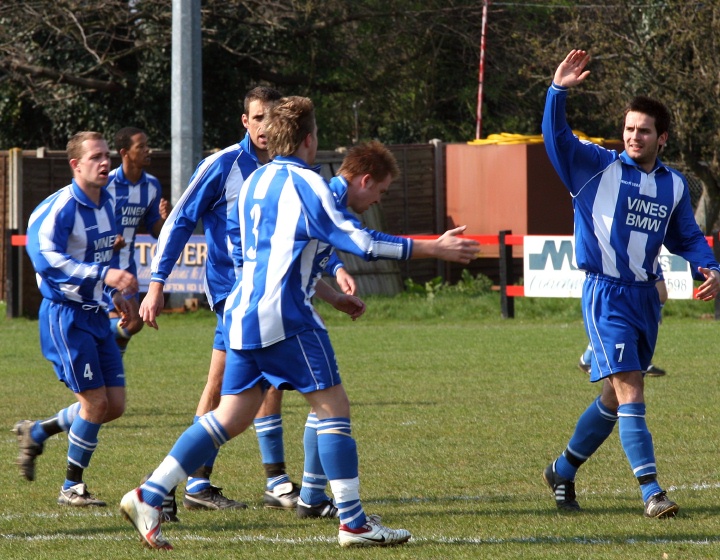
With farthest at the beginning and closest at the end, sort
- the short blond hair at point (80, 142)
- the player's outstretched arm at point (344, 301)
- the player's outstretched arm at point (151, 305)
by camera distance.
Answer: the short blond hair at point (80, 142), the player's outstretched arm at point (344, 301), the player's outstretched arm at point (151, 305)

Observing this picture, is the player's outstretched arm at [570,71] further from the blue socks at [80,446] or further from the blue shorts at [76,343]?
the blue socks at [80,446]

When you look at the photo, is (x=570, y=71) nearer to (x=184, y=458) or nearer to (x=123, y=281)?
(x=123, y=281)

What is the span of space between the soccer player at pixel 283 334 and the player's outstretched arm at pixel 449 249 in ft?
0.44

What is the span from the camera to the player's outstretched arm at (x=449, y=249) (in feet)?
15.3

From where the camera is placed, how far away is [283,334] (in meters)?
4.95

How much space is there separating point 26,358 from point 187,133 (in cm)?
511

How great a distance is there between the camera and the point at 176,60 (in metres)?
16.9

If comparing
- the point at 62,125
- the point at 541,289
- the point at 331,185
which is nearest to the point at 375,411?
the point at 331,185

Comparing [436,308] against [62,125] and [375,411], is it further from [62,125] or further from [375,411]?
[62,125]

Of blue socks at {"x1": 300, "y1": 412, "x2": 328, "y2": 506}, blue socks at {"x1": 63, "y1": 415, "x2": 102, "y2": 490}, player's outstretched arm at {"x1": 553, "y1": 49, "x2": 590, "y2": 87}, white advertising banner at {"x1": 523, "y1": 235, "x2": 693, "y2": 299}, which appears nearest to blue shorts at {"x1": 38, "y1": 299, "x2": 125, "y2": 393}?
blue socks at {"x1": 63, "y1": 415, "x2": 102, "y2": 490}

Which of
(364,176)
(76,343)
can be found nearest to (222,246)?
(76,343)

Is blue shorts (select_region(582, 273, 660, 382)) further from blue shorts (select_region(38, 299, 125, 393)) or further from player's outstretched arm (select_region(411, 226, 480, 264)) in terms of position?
blue shorts (select_region(38, 299, 125, 393))

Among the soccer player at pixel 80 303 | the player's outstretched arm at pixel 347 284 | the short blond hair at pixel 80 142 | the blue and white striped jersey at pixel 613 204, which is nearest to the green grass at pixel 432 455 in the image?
the soccer player at pixel 80 303

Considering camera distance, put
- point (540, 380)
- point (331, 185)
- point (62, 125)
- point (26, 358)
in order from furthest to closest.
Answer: point (62, 125) < point (26, 358) < point (540, 380) < point (331, 185)
